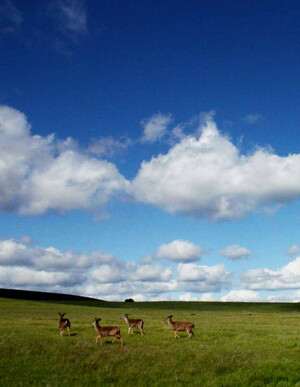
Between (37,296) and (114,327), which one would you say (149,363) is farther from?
(37,296)

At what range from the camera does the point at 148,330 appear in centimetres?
3083

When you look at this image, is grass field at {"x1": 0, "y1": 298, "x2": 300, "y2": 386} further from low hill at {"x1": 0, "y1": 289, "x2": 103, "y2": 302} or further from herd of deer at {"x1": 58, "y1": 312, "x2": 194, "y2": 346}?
low hill at {"x1": 0, "y1": 289, "x2": 103, "y2": 302}

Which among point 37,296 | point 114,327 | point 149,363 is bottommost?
point 149,363

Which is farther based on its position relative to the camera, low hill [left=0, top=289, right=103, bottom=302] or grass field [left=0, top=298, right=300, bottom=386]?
low hill [left=0, top=289, right=103, bottom=302]

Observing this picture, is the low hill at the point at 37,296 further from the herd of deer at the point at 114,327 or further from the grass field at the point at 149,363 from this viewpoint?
the grass field at the point at 149,363

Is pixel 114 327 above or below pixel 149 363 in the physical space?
above

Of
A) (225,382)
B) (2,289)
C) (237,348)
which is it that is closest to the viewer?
(225,382)

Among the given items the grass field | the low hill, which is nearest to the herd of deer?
the grass field

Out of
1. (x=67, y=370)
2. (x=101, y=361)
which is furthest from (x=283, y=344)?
(x=67, y=370)

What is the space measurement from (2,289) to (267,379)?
145896 mm

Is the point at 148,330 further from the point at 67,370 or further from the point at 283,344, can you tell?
the point at 67,370

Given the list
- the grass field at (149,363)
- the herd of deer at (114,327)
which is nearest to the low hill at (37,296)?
the herd of deer at (114,327)

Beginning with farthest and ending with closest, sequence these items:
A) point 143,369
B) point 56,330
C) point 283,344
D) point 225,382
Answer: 1. point 56,330
2. point 283,344
3. point 143,369
4. point 225,382

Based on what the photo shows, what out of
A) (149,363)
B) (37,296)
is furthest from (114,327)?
(37,296)
